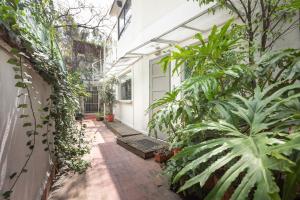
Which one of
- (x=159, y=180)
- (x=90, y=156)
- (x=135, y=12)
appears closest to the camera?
(x=159, y=180)

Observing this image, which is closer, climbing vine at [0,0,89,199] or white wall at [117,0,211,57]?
climbing vine at [0,0,89,199]

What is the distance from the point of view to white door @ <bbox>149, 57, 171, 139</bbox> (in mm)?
4613

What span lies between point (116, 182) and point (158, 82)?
9.72 feet

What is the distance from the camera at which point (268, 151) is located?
2.23ft

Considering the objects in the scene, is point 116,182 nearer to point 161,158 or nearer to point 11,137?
point 161,158

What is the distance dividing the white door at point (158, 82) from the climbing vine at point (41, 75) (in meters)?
2.18

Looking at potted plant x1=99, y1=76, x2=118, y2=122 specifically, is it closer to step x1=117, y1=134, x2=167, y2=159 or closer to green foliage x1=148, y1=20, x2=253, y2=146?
step x1=117, y1=134, x2=167, y2=159

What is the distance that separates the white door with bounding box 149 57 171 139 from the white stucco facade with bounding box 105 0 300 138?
6.1 inches

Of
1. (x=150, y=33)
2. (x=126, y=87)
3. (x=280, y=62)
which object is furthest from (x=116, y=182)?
(x=126, y=87)

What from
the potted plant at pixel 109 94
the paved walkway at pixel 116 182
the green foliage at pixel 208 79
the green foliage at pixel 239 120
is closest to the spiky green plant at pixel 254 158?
the green foliage at pixel 239 120

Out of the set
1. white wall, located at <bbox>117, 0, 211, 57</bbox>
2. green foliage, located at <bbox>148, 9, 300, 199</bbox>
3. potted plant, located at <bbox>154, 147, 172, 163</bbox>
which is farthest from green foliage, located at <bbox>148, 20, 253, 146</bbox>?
white wall, located at <bbox>117, 0, 211, 57</bbox>

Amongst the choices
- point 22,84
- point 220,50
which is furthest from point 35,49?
point 220,50

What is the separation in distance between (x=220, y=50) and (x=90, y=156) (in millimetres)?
3581

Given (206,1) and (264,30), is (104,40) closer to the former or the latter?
(206,1)
